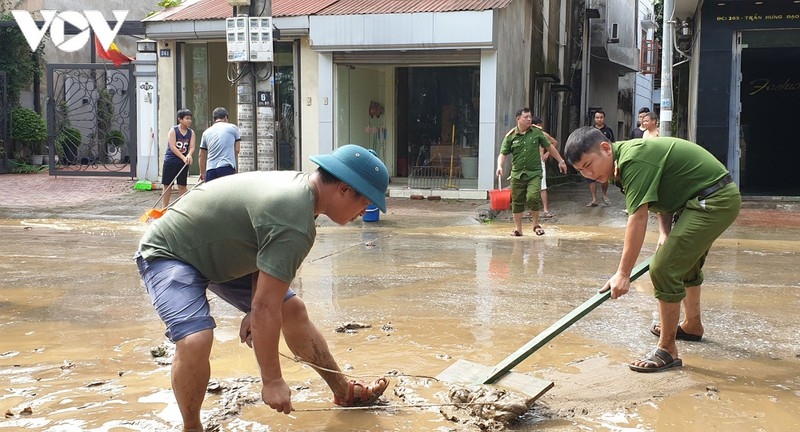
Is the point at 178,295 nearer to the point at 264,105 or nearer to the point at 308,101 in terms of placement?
the point at 264,105

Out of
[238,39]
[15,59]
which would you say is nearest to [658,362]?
[238,39]

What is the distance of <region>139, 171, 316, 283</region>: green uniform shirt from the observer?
2.90m

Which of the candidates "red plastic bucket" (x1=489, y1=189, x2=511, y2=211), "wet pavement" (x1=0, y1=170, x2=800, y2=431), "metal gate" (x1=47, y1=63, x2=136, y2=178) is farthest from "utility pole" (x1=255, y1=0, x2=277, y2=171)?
"metal gate" (x1=47, y1=63, x2=136, y2=178)

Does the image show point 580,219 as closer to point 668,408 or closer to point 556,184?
point 556,184

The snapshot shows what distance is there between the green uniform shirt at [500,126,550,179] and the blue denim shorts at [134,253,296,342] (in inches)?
294

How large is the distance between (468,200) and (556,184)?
5.50 metres

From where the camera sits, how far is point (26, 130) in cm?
2008

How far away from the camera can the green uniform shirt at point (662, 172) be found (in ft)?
14.0

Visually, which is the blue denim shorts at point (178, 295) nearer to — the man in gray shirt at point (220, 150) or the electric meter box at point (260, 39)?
the man in gray shirt at point (220, 150)

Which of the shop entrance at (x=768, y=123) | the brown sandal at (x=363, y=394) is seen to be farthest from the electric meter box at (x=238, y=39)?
the shop entrance at (x=768, y=123)

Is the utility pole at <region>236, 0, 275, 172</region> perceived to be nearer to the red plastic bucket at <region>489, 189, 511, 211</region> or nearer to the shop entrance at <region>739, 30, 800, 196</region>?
the red plastic bucket at <region>489, 189, 511, 211</region>

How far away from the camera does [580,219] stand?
12.7m

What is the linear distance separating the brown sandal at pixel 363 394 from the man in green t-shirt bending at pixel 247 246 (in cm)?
71

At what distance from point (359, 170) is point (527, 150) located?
746cm
